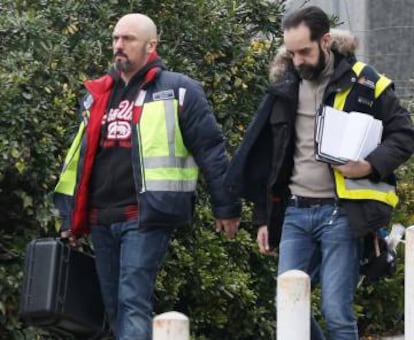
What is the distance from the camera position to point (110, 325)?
6.17 m

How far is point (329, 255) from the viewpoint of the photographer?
5.71 meters

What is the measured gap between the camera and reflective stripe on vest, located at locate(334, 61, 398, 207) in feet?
18.5

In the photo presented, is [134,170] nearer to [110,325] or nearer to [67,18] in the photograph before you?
[110,325]

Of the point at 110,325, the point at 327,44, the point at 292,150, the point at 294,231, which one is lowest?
the point at 110,325

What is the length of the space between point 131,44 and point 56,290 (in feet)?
4.04

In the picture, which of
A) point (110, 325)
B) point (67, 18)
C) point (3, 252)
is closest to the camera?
point (110, 325)

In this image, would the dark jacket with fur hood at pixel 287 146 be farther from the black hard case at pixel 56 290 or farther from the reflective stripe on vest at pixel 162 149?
the black hard case at pixel 56 290

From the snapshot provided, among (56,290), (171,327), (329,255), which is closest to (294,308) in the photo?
(171,327)

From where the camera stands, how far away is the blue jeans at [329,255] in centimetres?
563

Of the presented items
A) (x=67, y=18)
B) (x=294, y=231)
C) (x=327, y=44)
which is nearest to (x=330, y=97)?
(x=327, y=44)

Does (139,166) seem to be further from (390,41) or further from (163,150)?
(390,41)

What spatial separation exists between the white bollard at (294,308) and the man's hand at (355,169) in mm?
1203

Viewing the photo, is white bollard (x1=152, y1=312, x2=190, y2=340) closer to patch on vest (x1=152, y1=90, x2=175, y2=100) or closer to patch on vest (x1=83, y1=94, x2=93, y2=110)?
patch on vest (x1=152, y1=90, x2=175, y2=100)

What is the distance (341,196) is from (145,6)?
7.32 ft
